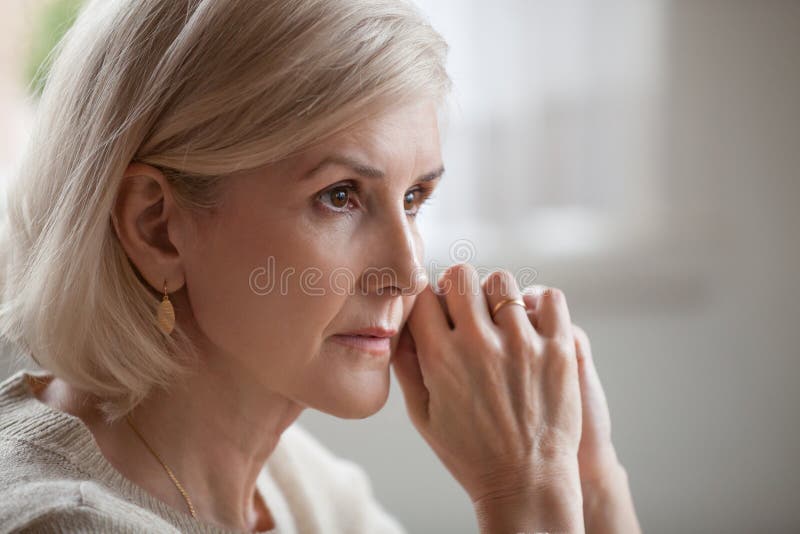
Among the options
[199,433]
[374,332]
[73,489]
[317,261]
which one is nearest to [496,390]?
[374,332]

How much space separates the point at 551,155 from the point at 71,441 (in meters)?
1.76

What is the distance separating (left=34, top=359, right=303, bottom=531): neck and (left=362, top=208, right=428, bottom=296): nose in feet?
0.74

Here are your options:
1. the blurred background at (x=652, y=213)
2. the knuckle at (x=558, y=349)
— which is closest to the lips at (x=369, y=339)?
the knuckle at (x=558, y=349)

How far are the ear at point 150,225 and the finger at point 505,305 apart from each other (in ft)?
1.41

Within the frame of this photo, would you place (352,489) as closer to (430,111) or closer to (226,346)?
(226,346)

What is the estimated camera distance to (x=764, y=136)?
2.40 metres

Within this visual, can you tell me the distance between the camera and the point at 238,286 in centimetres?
103

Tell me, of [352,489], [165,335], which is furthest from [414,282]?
[352,489]

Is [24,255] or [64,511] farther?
[24,255]

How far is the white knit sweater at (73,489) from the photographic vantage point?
2.85 ft

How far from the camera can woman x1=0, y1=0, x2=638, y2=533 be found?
38.3 inches

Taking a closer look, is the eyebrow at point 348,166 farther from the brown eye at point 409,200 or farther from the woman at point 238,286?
the brown eye at point 409,200

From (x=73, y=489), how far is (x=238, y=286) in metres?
0.29

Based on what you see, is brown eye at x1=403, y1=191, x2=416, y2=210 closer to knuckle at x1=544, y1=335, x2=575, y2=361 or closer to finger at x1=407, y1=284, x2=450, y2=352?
finger at x1=407, y1=284, x2=450, y2=352
